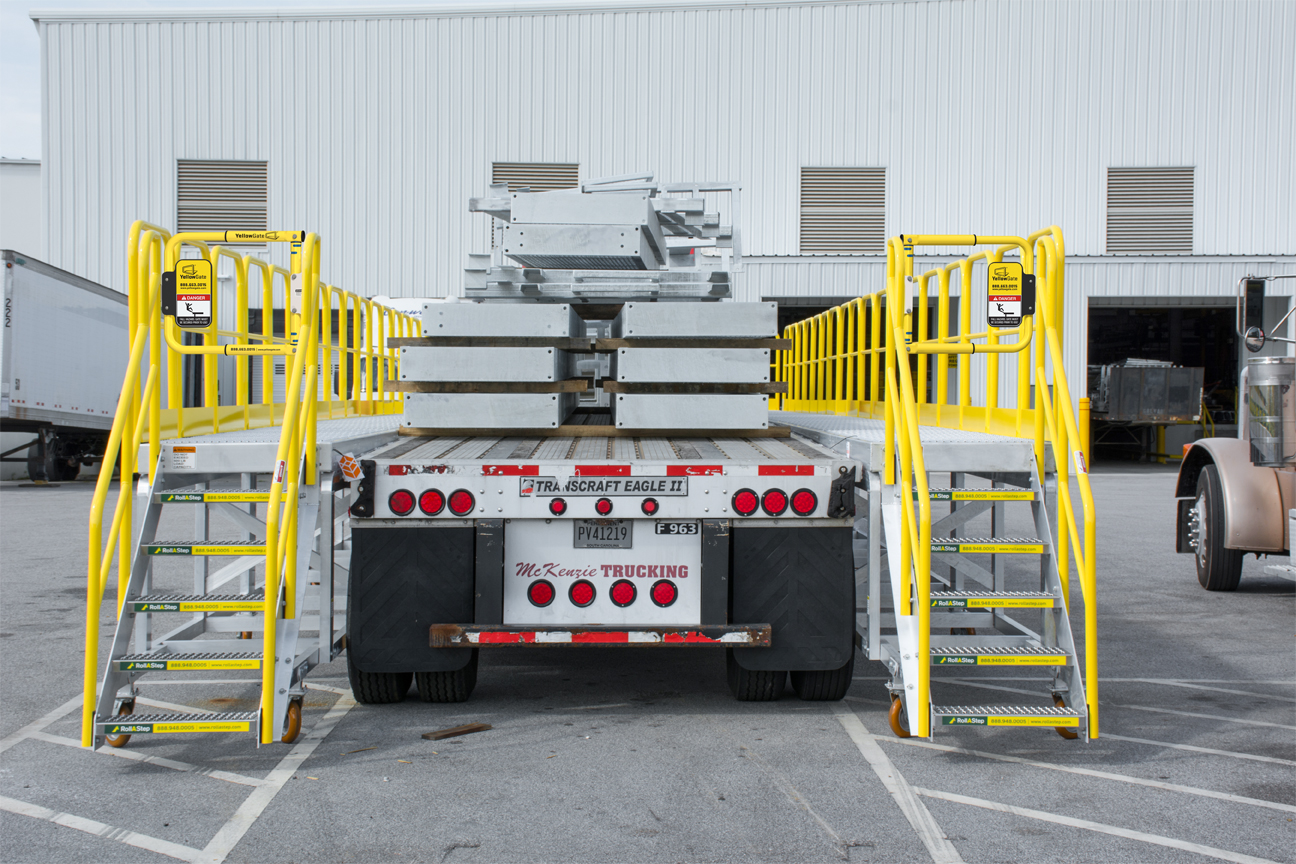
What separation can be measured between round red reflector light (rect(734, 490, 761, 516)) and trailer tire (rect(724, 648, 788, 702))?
869 mm

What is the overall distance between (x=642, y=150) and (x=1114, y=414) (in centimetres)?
1303

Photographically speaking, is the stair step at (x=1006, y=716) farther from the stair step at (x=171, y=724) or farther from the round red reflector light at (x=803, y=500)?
the stair step at (x=171, y=724)

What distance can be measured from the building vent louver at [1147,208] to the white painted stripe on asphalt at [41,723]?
23.5 metres

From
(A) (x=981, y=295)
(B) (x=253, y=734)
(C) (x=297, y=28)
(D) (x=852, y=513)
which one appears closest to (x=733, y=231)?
(D) (x=852, y=513)

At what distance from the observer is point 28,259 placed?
57.9 ft

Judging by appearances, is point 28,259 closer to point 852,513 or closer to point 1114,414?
point 852,513

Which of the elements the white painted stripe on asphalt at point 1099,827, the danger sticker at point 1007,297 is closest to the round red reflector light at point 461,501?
→ the white painted stripe on asphalt at point 1099,827

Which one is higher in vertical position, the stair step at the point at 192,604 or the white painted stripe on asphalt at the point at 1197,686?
the stair step at the point at 192,604

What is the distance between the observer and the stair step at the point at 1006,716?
4402mm

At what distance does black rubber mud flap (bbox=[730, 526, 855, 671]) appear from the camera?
4914mm

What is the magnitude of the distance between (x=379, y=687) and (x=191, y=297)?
2.13 m

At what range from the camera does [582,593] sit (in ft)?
16.1

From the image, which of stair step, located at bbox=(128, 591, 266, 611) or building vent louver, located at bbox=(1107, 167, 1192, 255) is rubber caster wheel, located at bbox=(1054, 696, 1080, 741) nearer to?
stair step, located at bbox=(128, 591, 266, 611)

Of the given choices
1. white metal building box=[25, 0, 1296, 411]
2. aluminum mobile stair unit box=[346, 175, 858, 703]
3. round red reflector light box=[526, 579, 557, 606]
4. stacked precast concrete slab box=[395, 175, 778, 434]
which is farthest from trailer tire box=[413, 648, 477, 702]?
white metal building box=[25, 0, 1296, 411]
